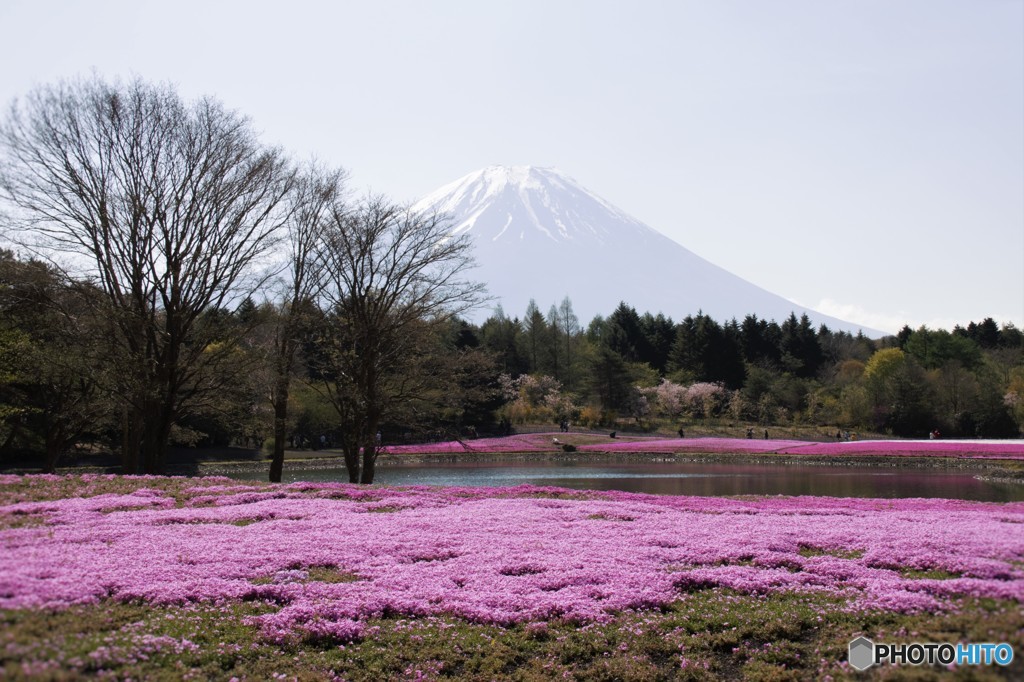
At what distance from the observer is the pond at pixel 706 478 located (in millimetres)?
34406

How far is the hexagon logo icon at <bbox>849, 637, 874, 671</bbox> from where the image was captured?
8461 mm

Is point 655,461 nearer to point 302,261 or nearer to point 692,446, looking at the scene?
point 692,446

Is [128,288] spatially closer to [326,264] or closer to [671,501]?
[326,264]

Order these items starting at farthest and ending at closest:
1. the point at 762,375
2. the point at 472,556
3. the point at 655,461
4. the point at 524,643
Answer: the point at 762,375
the point at 655,461
the point at 472,556
the point at 524,643

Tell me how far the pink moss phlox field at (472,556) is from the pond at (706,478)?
15.1 metres

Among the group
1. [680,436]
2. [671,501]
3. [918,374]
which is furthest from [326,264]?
[918,374]

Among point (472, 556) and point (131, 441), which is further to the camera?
point (131, 441)

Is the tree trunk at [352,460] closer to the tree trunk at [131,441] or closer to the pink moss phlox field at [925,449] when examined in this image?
the tree trunk at [131,441]

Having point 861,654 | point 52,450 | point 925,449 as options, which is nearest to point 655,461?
point 925,449

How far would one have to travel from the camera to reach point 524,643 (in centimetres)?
998

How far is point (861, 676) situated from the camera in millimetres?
8273

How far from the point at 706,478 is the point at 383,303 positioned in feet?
71.8

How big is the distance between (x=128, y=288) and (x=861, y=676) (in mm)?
26626

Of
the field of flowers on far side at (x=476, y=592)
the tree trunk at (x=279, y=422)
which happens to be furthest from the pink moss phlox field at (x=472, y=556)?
the tree trunk at (x=279, y=422)
